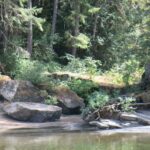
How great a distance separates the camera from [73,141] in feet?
50.9

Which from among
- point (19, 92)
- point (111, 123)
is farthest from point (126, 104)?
point (19, 92)

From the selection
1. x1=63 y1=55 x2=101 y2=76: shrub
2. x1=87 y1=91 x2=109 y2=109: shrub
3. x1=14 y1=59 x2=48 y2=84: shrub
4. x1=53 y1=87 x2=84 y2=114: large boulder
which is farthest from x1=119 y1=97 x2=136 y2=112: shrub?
x1=63 y1=55 x2=101 y2=76: shrub

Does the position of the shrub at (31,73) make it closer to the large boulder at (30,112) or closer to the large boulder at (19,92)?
the large boulder at (19,92)

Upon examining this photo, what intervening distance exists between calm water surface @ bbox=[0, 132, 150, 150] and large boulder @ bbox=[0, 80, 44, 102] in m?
4.34

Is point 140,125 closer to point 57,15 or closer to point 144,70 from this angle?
point 144,70

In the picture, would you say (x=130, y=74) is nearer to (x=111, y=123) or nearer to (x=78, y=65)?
(x=78, y=65)

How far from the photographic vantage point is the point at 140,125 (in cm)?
1956

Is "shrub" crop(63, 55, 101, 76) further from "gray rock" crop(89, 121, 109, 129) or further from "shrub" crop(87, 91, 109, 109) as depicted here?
"gray rock" crop(89, 121, 109, 129)

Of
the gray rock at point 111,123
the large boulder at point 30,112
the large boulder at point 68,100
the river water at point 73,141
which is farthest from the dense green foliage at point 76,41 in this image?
the river water at point 73,141

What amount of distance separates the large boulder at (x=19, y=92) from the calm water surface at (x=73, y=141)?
4.34 m

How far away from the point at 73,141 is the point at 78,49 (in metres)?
19.3

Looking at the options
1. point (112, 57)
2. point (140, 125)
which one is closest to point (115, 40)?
point (112, 57)

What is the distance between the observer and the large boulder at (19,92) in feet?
69.4

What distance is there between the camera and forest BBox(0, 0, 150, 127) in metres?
23.2
